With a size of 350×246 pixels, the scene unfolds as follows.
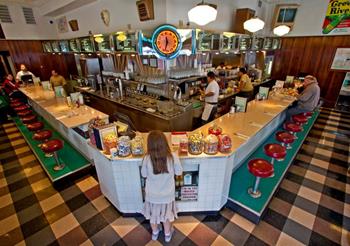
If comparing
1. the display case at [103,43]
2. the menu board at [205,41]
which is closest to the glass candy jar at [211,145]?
the menu board at [205,41]

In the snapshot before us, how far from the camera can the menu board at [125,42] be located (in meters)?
4.13

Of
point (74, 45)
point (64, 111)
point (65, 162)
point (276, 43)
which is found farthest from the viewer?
point (276, 43)

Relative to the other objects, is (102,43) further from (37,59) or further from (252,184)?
(37,59)

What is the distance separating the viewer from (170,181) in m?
2.23

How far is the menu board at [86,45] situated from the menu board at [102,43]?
391mm

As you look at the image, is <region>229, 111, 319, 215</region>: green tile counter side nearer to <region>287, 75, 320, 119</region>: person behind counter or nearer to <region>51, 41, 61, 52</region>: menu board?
<region>287, 75, 320, 119</region>: person behind counter

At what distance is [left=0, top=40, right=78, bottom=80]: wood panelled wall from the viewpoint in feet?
27.9

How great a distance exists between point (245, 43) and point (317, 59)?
4.35 metres

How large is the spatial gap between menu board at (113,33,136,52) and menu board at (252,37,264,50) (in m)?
4.47

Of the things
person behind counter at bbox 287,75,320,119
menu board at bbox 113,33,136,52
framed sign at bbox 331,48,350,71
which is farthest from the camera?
framed sign at bbox 331,48,350,71

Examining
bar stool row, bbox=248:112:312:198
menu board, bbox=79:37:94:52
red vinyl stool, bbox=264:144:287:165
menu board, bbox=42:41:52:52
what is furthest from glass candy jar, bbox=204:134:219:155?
menu board, bbox=42:41:52:52

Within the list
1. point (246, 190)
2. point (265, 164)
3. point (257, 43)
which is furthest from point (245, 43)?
point (246, 190)

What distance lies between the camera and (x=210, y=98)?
505 centimetres

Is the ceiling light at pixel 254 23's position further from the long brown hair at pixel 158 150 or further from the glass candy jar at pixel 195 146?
the long brown hair at pixel 158 150
